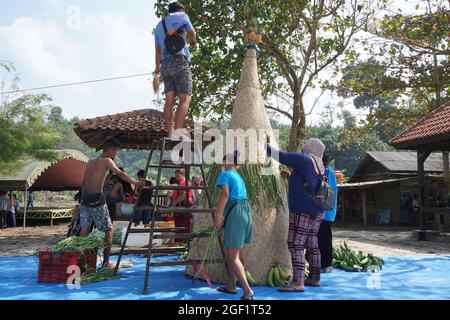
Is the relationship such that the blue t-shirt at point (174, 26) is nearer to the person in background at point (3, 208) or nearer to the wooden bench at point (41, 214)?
the person in background at point (3, 208)

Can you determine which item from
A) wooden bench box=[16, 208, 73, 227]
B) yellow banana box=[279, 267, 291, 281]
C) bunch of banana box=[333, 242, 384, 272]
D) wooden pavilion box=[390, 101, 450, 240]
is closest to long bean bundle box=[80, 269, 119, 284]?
yellow banana box=[279, 267, 291, 281]

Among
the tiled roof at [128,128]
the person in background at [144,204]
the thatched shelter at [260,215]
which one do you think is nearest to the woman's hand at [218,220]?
the thatched shelter at [260,215]

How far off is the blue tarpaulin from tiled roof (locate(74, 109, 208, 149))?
15.1ft

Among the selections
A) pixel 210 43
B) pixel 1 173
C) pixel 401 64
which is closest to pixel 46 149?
pixel 1 173

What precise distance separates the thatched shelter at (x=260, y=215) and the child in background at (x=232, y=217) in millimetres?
634

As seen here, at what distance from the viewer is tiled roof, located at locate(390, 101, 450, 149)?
1088 centimetres

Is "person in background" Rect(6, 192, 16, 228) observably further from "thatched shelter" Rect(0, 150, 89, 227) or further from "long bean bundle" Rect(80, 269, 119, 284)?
"long bean bundle" Rect(80, 269, 119, 284)

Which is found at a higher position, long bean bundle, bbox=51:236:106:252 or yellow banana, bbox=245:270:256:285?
long bean bundle, bbox=51:236:106:252

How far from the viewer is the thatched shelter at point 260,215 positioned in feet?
18.0

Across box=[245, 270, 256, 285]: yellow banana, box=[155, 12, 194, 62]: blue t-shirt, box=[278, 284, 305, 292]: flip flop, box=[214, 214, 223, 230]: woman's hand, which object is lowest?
box=[278, 284, 305, 292]: flip flop
